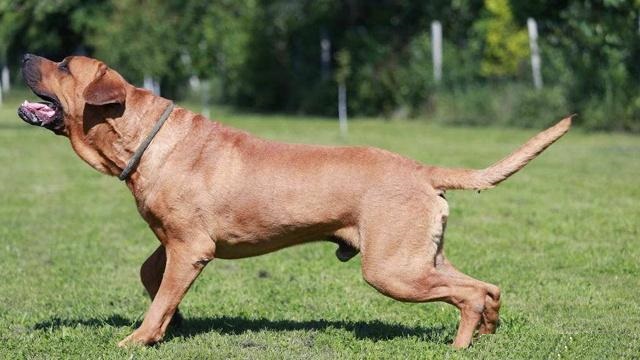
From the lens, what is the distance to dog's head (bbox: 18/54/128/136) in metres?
6.25

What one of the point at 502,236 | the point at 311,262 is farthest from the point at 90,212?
the point at 502,236

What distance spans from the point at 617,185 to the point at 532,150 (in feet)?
26.3

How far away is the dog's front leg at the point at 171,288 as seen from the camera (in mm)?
6148

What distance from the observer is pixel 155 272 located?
6.78m

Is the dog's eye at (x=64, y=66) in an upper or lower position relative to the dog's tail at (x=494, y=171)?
upper

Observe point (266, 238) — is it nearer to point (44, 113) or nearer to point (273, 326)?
point (273, 326)

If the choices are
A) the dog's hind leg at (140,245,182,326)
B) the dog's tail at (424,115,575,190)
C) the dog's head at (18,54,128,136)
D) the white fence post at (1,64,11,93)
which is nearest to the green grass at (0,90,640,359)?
the dog's hind leg at (140,245,182,326)

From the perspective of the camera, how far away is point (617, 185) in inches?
539

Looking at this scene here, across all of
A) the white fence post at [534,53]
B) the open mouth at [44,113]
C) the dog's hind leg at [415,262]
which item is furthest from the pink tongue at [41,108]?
the white fence post at [534,53]

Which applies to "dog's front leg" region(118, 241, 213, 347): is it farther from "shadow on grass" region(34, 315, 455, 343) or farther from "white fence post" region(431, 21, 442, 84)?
"white fence post" region(431, 21, 442, 84)

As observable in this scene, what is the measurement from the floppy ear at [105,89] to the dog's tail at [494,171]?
1.92 m

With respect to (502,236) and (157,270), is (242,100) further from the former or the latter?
(157,270)

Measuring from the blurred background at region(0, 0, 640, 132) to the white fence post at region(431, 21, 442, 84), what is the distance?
0.13 feet

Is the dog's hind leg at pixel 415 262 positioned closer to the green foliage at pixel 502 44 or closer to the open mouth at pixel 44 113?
the open mouth at pixel 44 113
